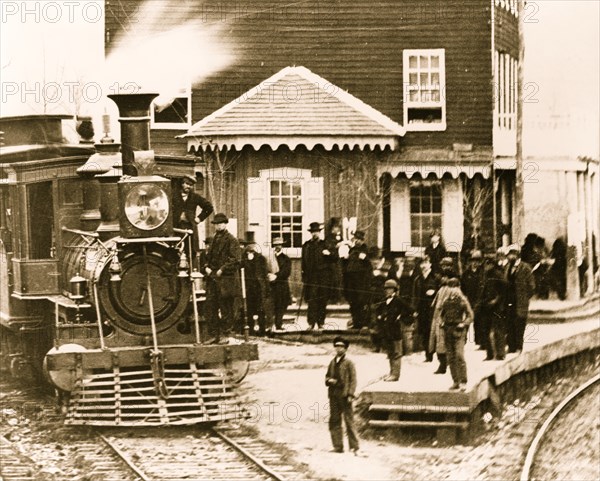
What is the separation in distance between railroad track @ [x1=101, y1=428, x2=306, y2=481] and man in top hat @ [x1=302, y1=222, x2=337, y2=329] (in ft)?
2.02

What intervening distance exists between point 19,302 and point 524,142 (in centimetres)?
263

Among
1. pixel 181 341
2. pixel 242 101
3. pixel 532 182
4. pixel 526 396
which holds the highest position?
pixel 242 101

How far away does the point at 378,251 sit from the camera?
4.64 meters

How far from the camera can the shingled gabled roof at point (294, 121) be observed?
15.1 ft

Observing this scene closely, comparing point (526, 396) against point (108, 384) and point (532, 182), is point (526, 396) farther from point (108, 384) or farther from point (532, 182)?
point (108, 384)

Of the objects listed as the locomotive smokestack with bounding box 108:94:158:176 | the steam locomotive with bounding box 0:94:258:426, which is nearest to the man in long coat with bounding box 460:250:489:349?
the steam locomotive with bounding box 0:94:258:426

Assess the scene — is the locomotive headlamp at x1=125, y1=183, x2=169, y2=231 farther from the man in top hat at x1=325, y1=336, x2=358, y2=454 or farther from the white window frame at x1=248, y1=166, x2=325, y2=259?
the man in top hat at x1=325, y1=336, x2=358, y2=454

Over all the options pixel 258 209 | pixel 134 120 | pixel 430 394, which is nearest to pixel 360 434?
pixel 430 394

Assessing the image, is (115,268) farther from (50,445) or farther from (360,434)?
(360,434)

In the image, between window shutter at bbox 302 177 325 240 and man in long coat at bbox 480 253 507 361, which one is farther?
man in long coat at bbox 480 253 507 361

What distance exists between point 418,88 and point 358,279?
3.01ft

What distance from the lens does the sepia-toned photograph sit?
4.62 m

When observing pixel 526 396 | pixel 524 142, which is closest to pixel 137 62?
pixel 524 142

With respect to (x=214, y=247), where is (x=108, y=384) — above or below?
below
